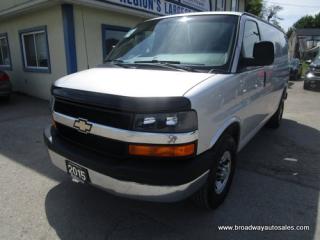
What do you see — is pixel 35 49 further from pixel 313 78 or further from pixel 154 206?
pixel 313 78

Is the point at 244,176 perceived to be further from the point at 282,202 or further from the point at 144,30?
the point at 144,30

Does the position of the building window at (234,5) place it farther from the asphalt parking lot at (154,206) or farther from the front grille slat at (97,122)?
the front grille slat at (97,122)

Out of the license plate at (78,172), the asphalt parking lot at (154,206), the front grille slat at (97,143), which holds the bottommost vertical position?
the asphalt parking lot at (154,206)

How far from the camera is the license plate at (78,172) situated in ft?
8.13

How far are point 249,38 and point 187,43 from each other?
2.86 feet

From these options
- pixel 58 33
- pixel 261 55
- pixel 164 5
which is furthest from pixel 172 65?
pixel 164 5

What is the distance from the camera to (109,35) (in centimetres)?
950

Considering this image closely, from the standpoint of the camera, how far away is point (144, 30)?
3.84m

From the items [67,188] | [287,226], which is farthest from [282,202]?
[67,188]

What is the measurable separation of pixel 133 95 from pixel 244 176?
92.5 inches

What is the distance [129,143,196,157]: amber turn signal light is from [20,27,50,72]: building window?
8.24 meters

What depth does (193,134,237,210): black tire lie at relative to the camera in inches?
100

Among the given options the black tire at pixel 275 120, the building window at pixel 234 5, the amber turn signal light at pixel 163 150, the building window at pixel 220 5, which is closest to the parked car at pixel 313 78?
the building window at pixel 220 5

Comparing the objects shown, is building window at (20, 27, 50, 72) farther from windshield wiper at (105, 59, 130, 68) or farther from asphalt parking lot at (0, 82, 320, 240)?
windshield wiper at (105, 59, 130, 68)
